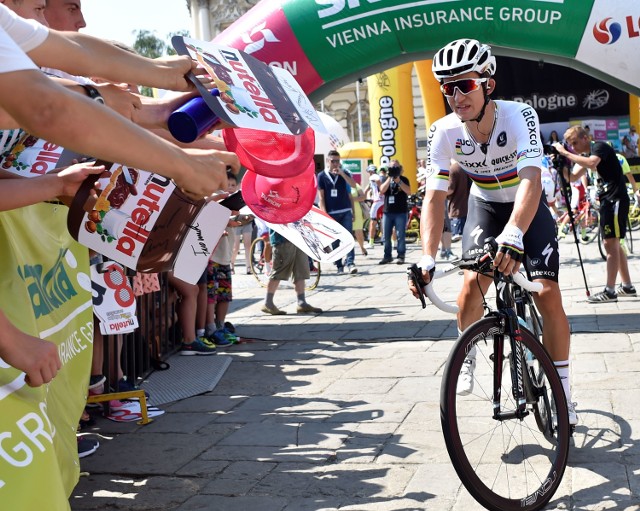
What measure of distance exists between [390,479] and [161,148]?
2.94m

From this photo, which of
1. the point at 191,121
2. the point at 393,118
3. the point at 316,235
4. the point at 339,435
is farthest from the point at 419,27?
the point at 393,118

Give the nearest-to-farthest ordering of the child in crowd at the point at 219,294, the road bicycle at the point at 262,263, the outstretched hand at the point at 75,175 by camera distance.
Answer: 1. the outstretched hand at the point at 75,175
2. the child in crowd at the point at 219,294
3. the road bicycle at the point at 262,263

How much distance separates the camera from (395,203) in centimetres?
1725

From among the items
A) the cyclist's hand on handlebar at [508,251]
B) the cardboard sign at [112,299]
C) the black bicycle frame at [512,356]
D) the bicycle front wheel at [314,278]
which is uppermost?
the cyclist's hand on handlebar at [508,251]

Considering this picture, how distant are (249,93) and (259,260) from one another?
12.9 meters

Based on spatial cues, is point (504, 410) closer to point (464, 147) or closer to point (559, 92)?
point (464, 147)

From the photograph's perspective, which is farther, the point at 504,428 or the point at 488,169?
the point at 488,169

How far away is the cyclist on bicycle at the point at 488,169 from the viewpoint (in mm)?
4684

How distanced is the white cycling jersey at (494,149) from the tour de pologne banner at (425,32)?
5.11 m

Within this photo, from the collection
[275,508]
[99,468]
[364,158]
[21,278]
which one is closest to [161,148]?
[21,278]

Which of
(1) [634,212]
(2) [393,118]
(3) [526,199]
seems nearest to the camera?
(3) [526,199]

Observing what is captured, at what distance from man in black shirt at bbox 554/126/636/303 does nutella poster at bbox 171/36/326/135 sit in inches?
296

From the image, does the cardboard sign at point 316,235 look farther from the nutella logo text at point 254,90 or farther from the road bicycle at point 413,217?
the road bicycle at point 413,217

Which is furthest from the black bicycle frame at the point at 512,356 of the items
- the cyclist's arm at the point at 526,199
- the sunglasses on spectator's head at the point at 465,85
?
the sunglasses on spectator's head at the point at 465,85
